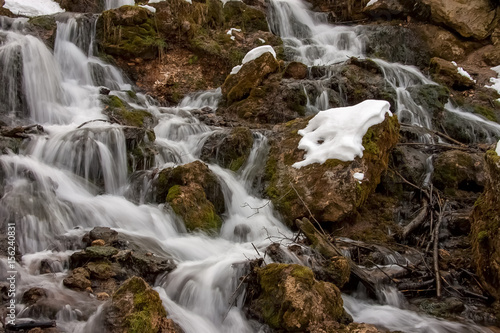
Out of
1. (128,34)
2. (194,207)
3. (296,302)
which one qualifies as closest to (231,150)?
(194,207)

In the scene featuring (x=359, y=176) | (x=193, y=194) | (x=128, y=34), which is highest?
(x=128, y=34)

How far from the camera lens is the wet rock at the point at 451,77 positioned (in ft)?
42.9

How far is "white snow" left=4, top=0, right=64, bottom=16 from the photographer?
17.4m

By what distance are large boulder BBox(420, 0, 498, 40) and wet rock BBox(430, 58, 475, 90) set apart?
2871 millimetres

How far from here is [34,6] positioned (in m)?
18.4

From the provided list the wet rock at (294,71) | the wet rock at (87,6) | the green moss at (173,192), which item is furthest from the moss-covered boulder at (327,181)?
the wet rock at (87,6)

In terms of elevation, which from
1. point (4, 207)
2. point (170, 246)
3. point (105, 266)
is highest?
point (4, 207)

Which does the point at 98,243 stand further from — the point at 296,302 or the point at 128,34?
the point at 128,34

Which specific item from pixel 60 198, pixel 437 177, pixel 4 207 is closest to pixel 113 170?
pixel 60 198

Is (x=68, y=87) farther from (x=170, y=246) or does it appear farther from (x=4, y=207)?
(x=170, y=246)

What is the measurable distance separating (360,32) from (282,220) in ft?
36.9

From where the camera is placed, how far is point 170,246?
5.18 meters

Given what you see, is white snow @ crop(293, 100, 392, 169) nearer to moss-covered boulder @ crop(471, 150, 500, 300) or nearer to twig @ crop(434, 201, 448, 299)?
twig @ crop(434, 201, 448, 299)

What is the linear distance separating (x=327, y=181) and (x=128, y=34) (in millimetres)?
8260
